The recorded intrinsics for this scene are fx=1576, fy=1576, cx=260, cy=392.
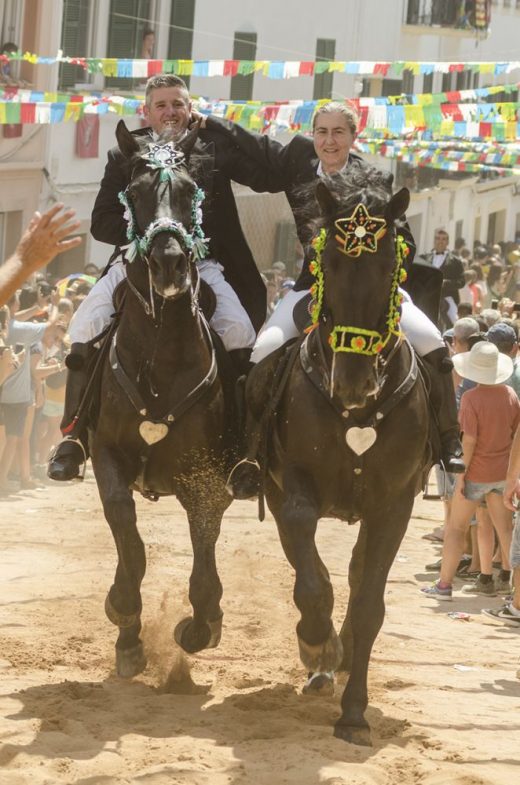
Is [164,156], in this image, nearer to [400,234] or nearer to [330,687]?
[400,234]

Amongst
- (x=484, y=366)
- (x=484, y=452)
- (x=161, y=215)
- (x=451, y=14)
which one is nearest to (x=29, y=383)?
(x=484, y=452)

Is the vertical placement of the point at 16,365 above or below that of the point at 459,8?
below

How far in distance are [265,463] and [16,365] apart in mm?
7223

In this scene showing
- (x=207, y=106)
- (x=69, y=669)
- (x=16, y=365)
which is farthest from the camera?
(x=207, y=106)

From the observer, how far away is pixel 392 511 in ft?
25.8

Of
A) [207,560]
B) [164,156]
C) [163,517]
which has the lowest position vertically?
[163,517]

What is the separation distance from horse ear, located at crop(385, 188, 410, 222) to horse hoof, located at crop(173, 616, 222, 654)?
8.35 ft

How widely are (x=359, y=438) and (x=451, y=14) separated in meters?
43.3

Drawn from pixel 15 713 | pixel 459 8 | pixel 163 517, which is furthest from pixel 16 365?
pixel 459 8

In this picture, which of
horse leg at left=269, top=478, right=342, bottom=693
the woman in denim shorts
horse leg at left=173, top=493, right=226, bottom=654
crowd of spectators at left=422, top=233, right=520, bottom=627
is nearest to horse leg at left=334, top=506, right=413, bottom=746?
horse leg at left=269, top=478, right=342, bottom=693

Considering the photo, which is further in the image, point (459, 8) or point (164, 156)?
point (459, 8)

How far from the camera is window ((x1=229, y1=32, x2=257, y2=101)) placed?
3647cm

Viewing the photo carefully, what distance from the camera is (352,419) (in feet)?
25.0

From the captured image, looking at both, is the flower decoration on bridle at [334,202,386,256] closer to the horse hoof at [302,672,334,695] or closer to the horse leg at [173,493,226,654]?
the horse leg at [173,493,226,654]
